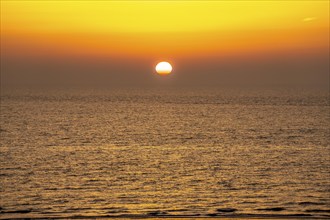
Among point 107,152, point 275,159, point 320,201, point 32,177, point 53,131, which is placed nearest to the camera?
point 320,201

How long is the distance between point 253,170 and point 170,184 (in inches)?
418

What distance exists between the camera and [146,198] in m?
36.7

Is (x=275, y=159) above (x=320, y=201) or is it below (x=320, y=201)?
above

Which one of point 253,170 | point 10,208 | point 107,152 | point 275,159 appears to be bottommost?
point 10,208

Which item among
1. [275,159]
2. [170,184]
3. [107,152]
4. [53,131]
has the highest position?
[53,131]

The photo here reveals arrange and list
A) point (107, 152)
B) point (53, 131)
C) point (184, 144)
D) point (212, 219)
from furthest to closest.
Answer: point (53, 131), point (184, 144), point (107, 152), point (212, 219)

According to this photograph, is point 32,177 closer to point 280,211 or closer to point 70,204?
point 70,204

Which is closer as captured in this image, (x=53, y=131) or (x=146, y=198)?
(x=146, y=198)

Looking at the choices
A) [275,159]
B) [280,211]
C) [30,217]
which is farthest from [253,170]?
[30,217]

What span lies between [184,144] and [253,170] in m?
23.1

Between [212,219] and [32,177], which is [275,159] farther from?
[212,219]

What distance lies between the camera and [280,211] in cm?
3241

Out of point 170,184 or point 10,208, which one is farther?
point 170,184

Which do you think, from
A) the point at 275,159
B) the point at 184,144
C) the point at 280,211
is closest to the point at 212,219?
Answer: the point at 280,211
